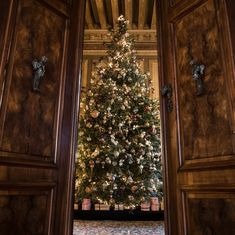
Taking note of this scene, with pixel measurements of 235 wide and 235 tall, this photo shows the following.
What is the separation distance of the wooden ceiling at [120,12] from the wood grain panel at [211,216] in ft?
15.0

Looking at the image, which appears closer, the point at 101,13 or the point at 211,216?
the point at 211,216

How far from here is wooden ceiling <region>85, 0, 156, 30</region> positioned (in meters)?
5.29

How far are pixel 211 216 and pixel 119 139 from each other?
2.88 metres

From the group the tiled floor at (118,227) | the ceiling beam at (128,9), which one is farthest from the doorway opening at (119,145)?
the ceiling beam at (128,9)

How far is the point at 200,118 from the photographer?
4.70ft

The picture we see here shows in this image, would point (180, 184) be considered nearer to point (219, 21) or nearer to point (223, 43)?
point (223, 43)

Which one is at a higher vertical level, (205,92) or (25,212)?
(205,92)

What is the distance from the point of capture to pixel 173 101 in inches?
63.3

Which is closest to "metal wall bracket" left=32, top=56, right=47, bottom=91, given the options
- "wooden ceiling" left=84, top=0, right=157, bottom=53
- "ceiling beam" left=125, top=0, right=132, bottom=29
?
"wooden ceiling" left=84, top=0, right=157, bottom=53

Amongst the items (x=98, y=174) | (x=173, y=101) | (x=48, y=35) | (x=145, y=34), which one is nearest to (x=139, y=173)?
(x=98, y=174)

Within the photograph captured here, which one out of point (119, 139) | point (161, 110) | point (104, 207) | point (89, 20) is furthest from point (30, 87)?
point (89, 20)

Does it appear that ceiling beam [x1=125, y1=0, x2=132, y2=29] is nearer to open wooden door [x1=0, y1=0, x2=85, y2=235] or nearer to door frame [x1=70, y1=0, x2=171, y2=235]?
door frame [x1=70, y1=0, x2=171, y2=235]

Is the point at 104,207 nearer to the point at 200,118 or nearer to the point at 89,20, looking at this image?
the point at 200,118

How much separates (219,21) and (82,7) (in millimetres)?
1040
